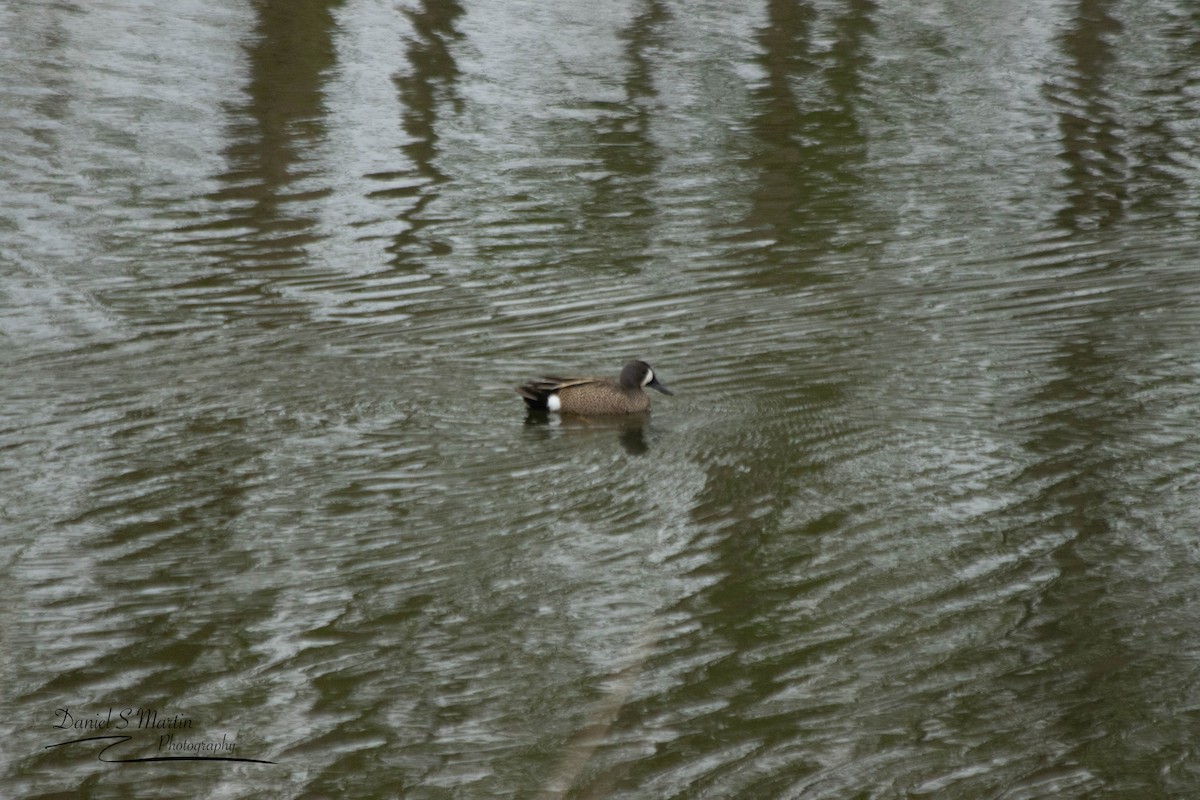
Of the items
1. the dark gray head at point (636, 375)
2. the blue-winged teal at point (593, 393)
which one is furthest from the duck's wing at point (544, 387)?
the dark gray head at point (636, 375)

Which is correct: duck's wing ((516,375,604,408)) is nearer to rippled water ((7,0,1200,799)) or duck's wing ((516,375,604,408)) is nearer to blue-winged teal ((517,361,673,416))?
blue-winged teal ((517,361,673,416))

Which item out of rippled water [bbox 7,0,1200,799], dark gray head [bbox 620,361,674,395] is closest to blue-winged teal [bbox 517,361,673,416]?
dark gray head [bbox 620,361,674,395]

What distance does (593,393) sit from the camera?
9500 millimetres

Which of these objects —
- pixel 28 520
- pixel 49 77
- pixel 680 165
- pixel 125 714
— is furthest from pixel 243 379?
pixel 49 77

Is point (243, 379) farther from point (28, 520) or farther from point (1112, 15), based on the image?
point (1112, 15)

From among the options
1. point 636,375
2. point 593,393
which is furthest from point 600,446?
point 636,375

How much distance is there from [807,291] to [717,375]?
1.97 metres

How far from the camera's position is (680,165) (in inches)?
633

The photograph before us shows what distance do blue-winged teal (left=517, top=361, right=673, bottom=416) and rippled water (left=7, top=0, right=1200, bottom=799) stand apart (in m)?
0.18

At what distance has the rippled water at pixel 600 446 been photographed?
5.93 m

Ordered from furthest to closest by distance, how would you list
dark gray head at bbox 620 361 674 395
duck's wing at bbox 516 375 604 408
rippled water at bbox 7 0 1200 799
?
dark gray head at bbox 620 361 674 395 → duck's wing at bbox 516 375 604 408 → rippled water at bbox 7 0 1200 799

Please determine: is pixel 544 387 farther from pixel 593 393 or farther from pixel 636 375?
pixel 636 375

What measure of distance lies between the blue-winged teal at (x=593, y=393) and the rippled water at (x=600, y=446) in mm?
185

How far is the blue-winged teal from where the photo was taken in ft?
30.8
